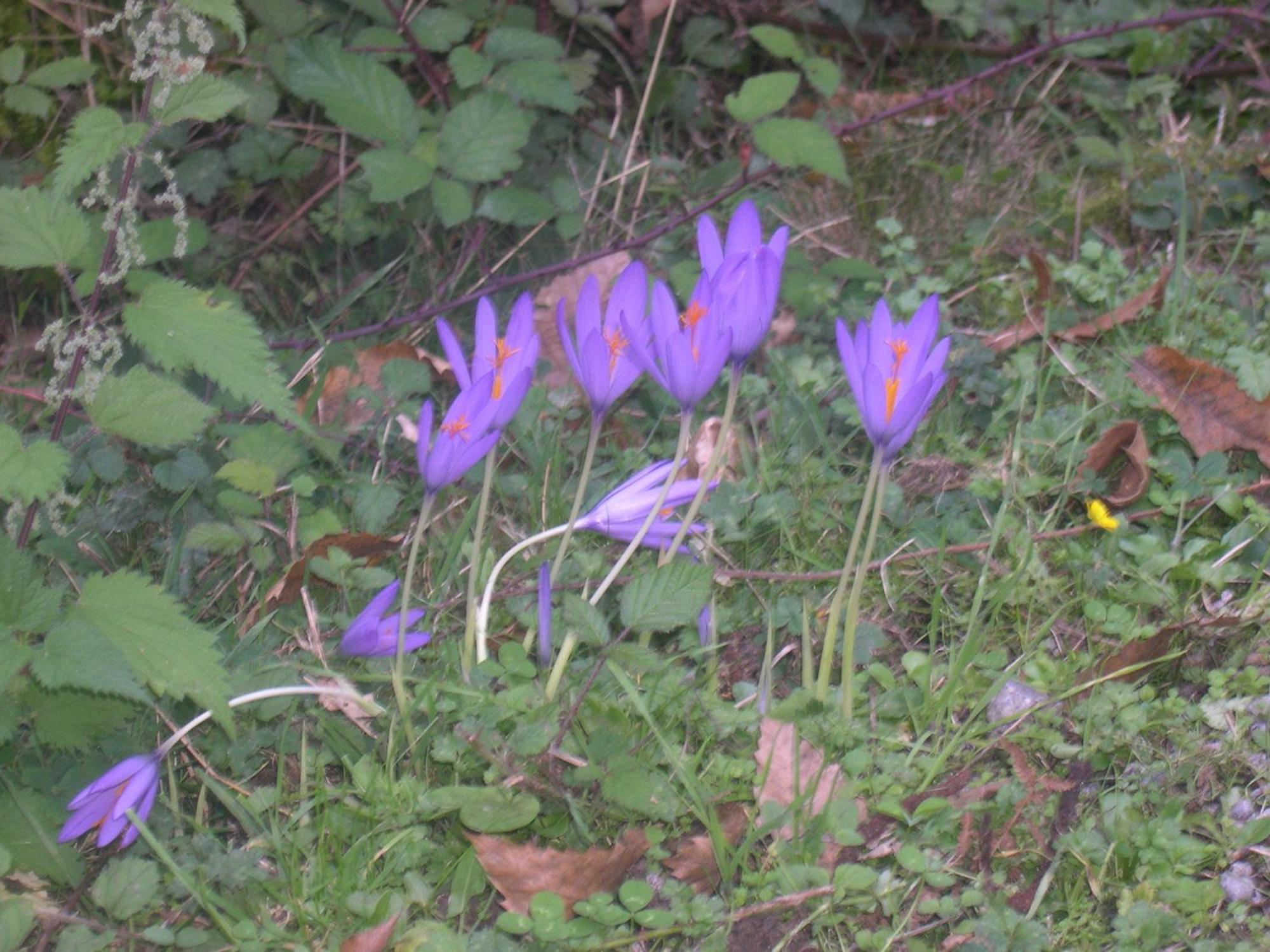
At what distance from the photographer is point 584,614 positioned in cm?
193

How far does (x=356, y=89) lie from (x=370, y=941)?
1775mm

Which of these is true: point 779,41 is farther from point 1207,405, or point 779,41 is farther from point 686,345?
point 686,345

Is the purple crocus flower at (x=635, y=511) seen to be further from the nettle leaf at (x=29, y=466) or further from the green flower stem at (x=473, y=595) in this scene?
the nettle leaf at (x=29, y=466)

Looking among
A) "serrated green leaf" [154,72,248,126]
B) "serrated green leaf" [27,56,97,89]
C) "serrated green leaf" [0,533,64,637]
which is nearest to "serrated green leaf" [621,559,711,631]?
"serrated green leaf" [0,533,64,637]

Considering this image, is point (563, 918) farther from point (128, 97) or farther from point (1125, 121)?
point (1125, 121)

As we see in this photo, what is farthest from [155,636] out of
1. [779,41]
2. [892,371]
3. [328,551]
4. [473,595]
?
[779,41]

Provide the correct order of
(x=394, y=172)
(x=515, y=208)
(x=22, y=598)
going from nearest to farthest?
(x=22, y=598)
(x=394, y=172)
(x=515, y=208)

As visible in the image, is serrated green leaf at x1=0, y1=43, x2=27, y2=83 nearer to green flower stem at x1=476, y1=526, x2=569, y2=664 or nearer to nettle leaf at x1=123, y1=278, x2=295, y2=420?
nettle leaf at x1=123, y1=278, x2=295, y2=420

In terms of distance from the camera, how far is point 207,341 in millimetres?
1840

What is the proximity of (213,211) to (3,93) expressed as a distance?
20.4 inches

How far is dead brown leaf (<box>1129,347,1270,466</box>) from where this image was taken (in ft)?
8.10

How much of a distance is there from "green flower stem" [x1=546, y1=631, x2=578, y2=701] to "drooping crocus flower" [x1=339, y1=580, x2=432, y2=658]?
0.22 metres

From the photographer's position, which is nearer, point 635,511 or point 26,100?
point 635,511

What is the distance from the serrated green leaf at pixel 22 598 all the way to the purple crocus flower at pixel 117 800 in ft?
0.74
